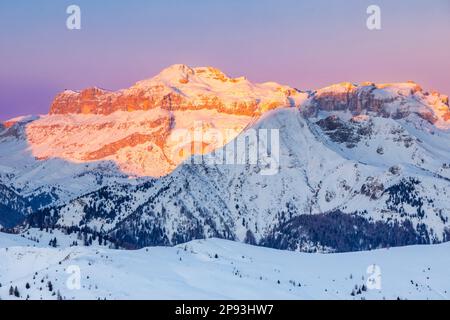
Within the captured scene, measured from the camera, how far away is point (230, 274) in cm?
12925

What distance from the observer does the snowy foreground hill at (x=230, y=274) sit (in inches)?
4380

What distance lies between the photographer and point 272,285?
124 metres

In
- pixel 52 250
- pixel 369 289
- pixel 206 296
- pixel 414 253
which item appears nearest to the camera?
pixel 206 296

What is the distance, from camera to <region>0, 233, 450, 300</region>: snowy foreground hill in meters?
111

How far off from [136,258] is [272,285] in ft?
61.3

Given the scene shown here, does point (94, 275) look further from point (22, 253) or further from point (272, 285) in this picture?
point (22, 253)
